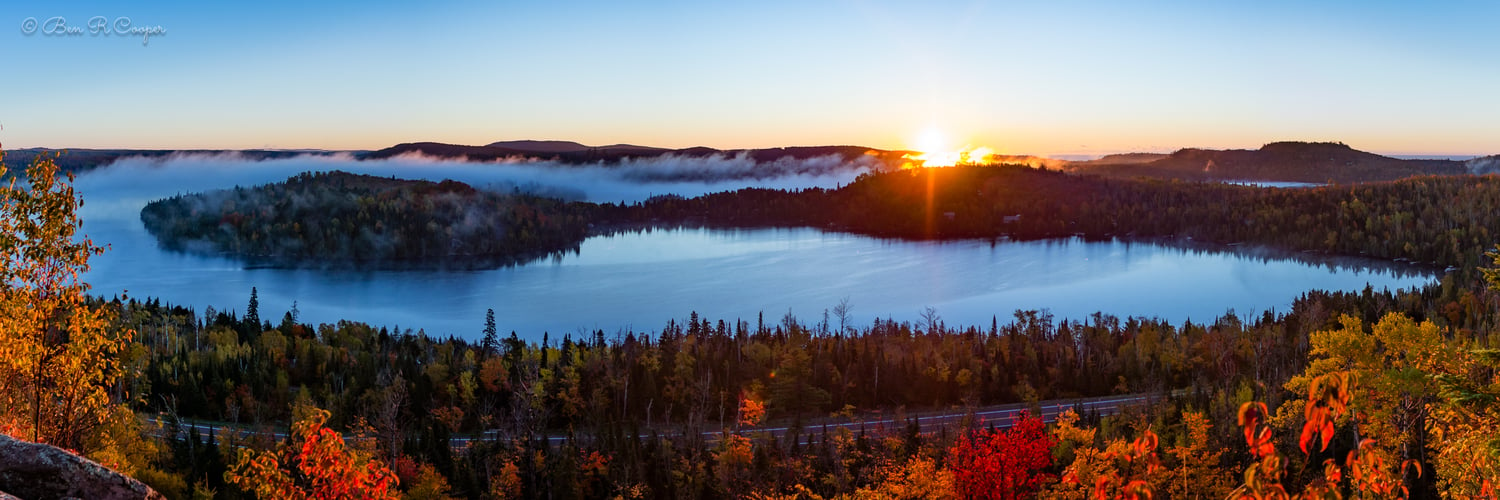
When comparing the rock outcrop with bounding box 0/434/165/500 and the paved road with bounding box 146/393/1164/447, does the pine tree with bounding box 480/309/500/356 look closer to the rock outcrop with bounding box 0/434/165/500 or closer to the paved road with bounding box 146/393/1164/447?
the paved road with bounding box 146/393/1164/447

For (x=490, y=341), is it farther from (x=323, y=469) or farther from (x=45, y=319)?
(x=323, y=469)

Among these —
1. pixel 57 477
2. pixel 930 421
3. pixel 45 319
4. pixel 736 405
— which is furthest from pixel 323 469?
pixel 736 405

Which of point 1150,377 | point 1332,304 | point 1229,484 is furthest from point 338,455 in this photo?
point 1332,304

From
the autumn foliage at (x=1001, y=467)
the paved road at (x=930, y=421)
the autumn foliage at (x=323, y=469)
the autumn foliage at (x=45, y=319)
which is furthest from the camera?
the paved road at (x=930, y=421)

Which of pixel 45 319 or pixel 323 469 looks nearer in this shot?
pixel 323 469

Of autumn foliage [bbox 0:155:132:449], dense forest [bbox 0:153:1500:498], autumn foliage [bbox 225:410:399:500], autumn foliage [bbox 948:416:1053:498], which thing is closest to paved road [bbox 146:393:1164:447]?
dense forest [bbox 0:153:1500:498]

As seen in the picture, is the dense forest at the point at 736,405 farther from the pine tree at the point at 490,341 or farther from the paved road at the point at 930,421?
the paved road at the point at 930,421

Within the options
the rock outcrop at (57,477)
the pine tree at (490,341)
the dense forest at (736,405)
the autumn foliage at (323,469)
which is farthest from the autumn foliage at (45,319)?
the pine tree at (490,341)
